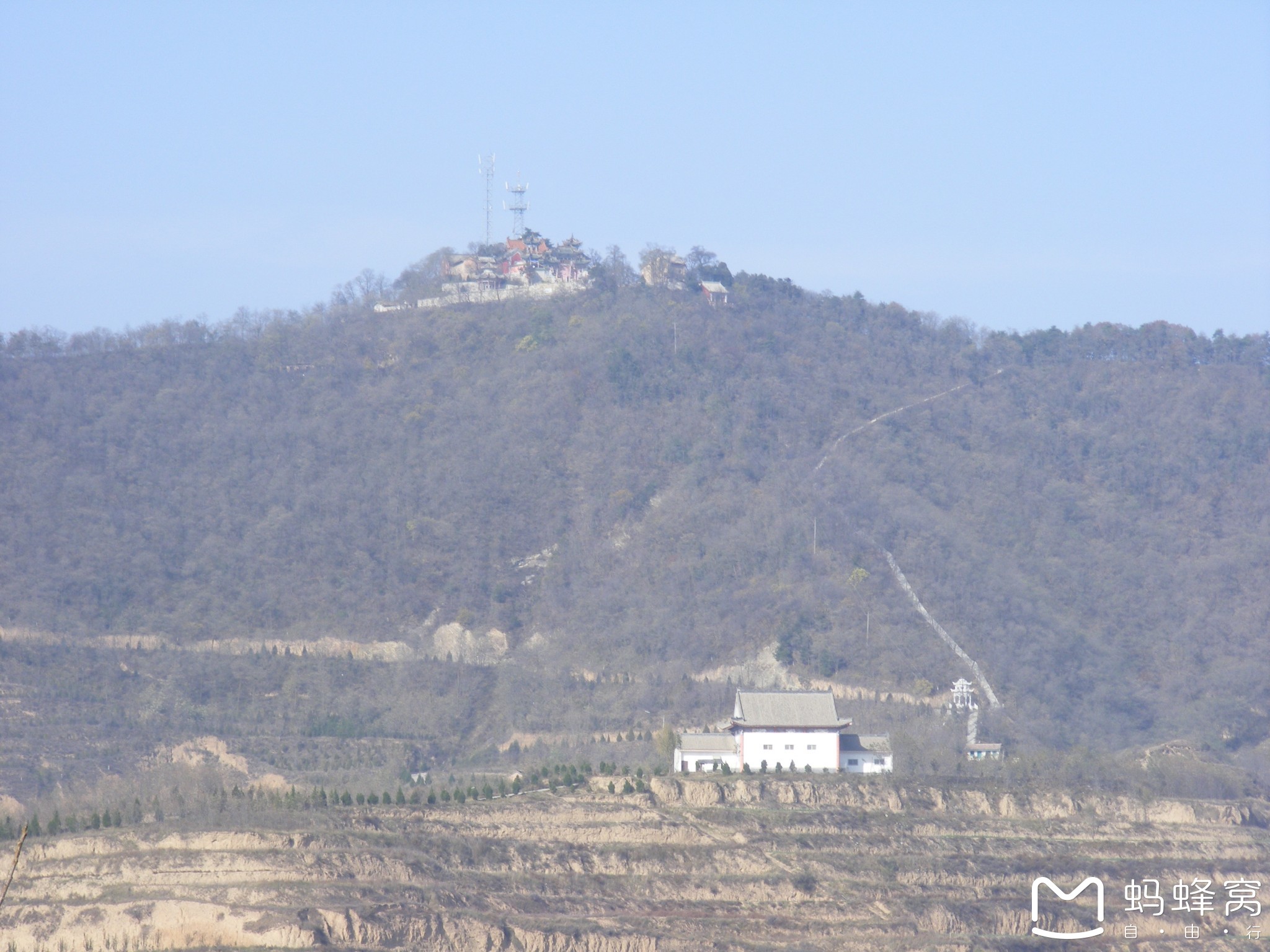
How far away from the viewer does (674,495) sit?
8281cm

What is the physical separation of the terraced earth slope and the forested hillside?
14056 mm

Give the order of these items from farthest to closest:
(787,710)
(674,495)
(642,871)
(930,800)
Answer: (674,495), (787,710), (930,800), (642,871)

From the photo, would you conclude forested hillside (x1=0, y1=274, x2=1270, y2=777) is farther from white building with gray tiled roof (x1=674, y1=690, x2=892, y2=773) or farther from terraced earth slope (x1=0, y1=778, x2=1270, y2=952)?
terraced earth slope (x1=0, y1=778, x2=1270, y2=952)

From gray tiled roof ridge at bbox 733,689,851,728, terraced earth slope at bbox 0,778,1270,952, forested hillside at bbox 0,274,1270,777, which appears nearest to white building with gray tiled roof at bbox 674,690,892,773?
gray tiled roof ridge at bbox 733,689,851,728

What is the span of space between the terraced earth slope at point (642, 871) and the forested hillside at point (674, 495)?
46.1ft

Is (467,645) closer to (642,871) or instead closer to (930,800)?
(930,800)

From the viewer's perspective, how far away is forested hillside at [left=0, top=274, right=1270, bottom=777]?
71.0 meters

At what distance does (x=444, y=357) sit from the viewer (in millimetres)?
97188

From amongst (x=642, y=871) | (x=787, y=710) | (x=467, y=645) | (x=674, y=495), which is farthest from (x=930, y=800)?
(x=674, y=495)

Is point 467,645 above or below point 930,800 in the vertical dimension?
above

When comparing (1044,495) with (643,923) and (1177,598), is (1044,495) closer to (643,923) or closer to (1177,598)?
(1177,598)

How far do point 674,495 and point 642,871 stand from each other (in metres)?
38.9

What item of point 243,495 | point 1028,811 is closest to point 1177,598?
point 1028,811

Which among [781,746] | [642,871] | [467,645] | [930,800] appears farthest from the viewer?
[467,645]
